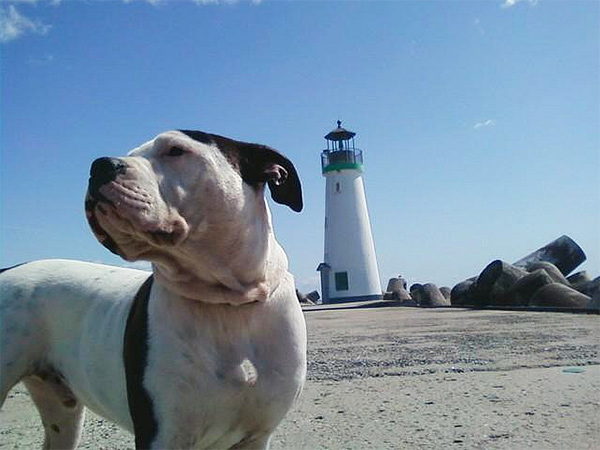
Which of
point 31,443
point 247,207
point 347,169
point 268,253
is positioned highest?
point 347,169

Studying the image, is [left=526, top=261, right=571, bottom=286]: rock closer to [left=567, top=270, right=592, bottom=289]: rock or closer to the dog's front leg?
[left=567, top=270, right=592, bottom=289]: rock

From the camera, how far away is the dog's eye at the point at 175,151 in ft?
7.99

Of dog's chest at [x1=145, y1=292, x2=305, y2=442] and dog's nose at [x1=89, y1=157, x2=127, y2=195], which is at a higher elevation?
dog's nose at [x1=89, y1=157, x2=127, y2=195]

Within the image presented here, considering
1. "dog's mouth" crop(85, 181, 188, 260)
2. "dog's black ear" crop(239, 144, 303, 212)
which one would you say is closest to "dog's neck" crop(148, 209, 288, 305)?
"dog's mouth" crop(85, 181, 188, 260)

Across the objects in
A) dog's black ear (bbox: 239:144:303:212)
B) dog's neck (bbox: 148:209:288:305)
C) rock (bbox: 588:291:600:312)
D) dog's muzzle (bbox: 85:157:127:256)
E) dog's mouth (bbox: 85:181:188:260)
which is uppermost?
dog's black ear (bbox: 239:144:303:212)

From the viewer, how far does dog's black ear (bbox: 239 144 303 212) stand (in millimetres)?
2682

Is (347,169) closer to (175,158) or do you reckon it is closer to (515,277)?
(515,277)

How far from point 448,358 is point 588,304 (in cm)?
881

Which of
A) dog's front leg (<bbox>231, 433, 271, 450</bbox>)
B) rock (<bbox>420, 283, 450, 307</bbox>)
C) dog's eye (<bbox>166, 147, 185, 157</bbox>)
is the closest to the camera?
dog's eye (<bbox>166, 147, 185, 157</bbox>)

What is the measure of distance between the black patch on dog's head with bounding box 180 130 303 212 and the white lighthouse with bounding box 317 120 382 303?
31243mm

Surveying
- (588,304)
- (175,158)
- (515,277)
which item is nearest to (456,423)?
(175,158)

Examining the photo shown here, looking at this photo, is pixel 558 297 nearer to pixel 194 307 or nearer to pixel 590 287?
pixel 590 287

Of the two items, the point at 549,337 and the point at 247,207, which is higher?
the point at 247,207

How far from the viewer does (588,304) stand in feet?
45.8
